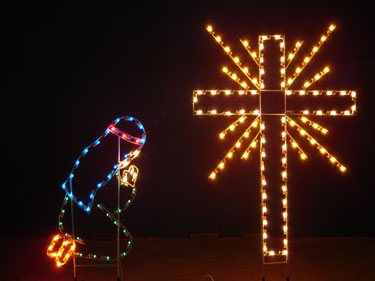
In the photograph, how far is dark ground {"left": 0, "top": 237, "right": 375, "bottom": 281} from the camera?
4.08m

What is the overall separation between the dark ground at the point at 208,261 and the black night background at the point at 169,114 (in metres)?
0.27

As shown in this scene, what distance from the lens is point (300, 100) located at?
18.2 ft

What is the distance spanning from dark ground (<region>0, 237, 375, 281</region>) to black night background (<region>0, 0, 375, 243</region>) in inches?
10.7

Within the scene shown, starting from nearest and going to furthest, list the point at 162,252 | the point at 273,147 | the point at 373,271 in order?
the point at 373,271
the point at 162,252
the point at 273,147

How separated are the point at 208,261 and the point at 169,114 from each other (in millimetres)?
2078

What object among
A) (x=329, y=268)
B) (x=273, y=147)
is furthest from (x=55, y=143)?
(x=329, y=268)

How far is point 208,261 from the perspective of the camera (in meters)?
4.55

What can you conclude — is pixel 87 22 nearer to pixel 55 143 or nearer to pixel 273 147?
pixel 55 143

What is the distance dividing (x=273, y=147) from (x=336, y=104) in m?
1.07

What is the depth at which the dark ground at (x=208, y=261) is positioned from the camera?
4.08 meters

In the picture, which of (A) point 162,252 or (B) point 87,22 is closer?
(A) point 162,252

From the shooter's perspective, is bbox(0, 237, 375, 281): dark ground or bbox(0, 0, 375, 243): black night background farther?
bbox(0, 0, 375, 243): black night background

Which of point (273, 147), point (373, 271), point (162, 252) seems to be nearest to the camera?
point (373, 271)

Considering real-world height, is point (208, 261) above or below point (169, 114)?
below
